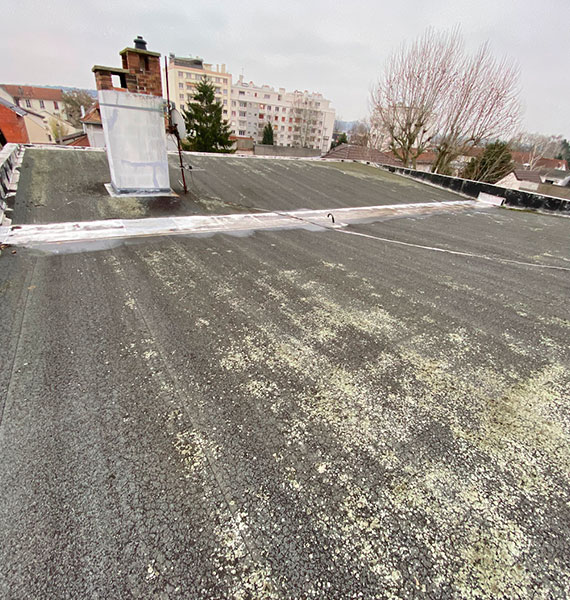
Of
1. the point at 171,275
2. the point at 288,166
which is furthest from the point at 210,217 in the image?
the point at 288,166

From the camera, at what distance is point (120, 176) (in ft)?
20.7

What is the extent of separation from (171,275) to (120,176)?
13.7 ft

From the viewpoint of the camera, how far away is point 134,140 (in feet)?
20.4

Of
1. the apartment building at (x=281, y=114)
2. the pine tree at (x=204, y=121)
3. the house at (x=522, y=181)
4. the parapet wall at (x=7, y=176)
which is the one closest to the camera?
the parapet wall at (x=7, y=176)

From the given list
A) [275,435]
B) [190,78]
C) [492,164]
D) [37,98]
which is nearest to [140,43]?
[275,435]

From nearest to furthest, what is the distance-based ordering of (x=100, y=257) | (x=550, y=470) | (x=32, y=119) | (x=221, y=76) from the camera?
(x=550, y=470), (x=100, y=257), (x=32, y=119), (x=221, y=76)

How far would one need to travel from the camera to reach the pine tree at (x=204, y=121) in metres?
22.2

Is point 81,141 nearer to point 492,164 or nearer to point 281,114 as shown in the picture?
point 492,164

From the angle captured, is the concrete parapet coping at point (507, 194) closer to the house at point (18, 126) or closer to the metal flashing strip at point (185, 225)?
the metal flashing strip at point (185, 225)

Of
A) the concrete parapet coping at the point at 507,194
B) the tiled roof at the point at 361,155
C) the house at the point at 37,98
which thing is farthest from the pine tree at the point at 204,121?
the house at the point at 37,98

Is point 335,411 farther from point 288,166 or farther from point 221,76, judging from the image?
point 221,76

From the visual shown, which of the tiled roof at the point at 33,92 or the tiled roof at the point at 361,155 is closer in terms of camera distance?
the tiled roof at the point at 361,155

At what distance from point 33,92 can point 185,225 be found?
71.8 meters

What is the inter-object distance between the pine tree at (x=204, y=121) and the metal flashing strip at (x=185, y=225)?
19352mm
